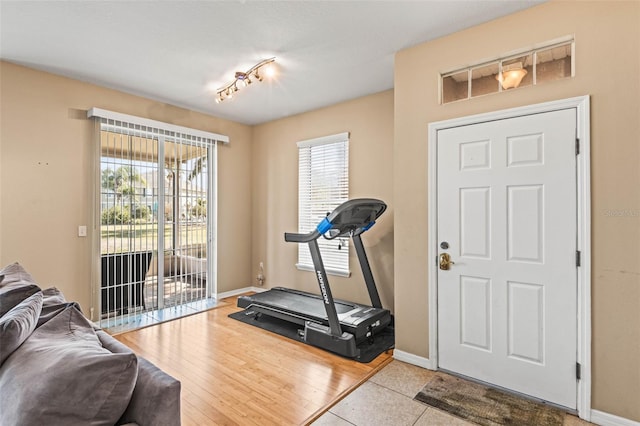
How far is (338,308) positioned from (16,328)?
289 centimetres

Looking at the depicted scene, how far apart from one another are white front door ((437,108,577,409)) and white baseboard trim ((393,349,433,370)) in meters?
0.11

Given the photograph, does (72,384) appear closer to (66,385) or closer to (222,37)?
(66,385)

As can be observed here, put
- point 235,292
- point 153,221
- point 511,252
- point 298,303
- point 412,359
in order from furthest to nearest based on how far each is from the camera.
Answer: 1. point 235,292
2. point 153,221
3. point 298,303
4. point 412,359
5. point 511,252

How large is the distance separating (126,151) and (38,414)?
359 centimetres

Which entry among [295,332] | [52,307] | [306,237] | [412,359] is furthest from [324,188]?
[52,307]

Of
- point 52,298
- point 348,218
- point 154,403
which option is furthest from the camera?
point 348,218

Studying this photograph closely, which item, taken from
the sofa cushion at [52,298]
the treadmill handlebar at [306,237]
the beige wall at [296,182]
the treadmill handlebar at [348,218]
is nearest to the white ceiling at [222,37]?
the beige wall at [296,182]

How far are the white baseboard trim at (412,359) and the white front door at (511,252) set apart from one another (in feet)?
0.36

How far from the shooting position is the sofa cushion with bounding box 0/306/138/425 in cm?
96

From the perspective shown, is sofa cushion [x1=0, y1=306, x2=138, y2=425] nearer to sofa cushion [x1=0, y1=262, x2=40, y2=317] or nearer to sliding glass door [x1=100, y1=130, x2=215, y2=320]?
sofa cushion [x1=0, y1=262, x2=40, y2=317]

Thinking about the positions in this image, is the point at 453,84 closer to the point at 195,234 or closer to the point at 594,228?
the point at 594,228

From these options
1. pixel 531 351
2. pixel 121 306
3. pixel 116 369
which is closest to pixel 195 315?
pixel 121 306

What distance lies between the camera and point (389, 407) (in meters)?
2.21

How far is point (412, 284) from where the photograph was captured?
9.35 feet
